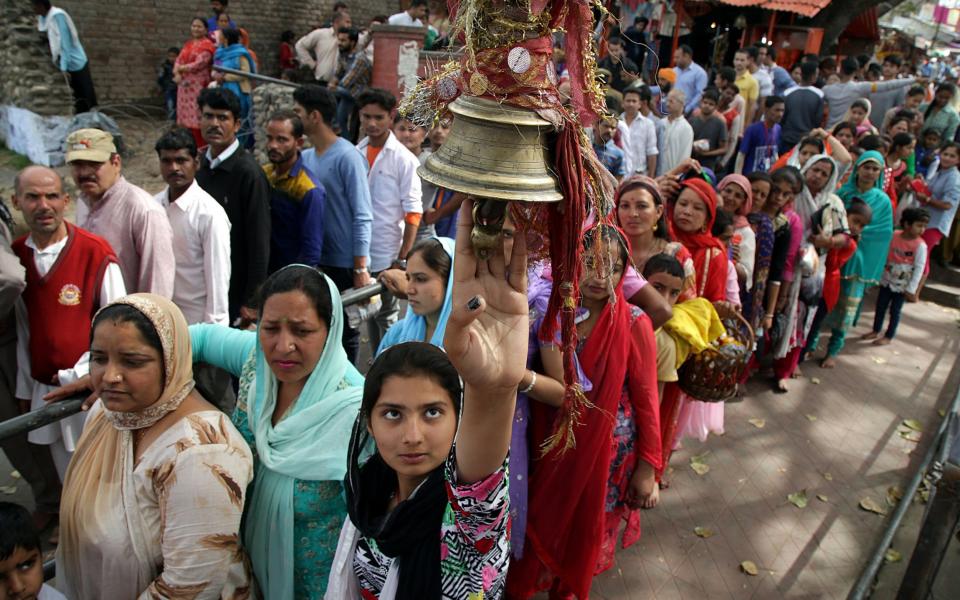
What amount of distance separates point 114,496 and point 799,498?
4.75 metres

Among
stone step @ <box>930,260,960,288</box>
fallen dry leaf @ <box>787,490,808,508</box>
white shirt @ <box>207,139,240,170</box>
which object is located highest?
white shirt @ <box>207,139,240,170</box>

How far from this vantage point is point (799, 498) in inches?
193

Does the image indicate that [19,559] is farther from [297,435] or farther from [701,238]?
[701,238]

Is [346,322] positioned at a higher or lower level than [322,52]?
lower

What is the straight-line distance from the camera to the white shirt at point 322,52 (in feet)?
35.9

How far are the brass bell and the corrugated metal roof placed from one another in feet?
58.7

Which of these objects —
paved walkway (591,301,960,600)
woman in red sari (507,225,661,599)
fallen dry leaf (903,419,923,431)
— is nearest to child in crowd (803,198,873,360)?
paved walkway (591,301,960,600)

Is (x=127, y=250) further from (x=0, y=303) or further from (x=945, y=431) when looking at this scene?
(x=945, y=431)

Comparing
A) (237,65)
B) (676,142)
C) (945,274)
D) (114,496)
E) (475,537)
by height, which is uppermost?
(237,65)

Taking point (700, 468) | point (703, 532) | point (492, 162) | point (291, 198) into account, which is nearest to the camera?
point (492, 162)

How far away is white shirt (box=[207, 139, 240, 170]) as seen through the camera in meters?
4.39

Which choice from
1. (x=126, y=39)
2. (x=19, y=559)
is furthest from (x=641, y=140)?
(x=126, y=39)

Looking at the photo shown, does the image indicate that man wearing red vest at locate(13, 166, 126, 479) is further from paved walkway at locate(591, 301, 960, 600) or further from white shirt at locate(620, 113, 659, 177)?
white shirt at locate(620, 113, 659, 177)

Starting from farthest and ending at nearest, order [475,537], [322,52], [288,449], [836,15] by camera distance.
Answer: [836,15] → [322,52] → [288,449] → [475,537]
